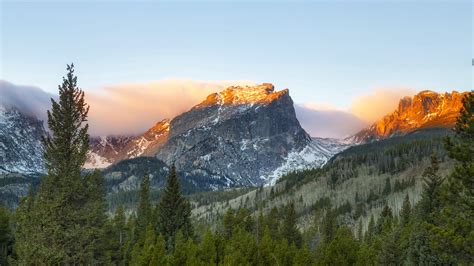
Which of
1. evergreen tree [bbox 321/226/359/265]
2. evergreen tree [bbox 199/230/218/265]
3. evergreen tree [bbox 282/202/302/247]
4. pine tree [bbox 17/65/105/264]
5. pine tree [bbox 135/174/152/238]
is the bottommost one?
evergreen tree [bbox 282/202/302/247]

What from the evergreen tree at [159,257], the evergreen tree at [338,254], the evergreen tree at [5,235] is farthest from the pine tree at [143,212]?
the evergreen tree at [338,254]

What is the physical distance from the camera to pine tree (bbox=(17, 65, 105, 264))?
27703 mm

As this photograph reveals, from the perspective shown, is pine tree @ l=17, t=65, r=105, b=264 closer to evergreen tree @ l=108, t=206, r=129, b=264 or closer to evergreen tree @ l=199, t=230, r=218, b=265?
evergreen tree @ l=199, t=230, r=218, b=265

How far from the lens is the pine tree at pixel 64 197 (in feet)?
90.9

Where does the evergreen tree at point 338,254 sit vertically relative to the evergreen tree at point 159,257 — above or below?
below

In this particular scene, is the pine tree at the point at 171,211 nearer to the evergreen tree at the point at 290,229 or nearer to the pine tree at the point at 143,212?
the pine tree at the point at 143,212

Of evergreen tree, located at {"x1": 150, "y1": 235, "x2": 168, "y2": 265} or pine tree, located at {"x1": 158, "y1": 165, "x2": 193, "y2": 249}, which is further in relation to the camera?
pine tree, located at {"x1": 158, "y1": 165, "x2": 193, "y2": 249}

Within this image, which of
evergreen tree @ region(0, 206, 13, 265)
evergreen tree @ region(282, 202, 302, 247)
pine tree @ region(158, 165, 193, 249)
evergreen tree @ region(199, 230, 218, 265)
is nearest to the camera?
evergreen tree @ region(199, 230, 218, 265)

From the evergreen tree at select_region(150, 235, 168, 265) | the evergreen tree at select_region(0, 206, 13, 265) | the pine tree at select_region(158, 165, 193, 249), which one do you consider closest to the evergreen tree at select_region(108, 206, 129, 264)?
the evergreen tree at select_region(0, 206, 13, 265)

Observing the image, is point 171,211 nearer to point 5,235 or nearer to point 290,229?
point 5,235

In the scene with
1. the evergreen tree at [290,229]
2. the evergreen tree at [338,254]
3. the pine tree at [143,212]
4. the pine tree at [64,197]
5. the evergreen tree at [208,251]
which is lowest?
the evergreen tree at [290,229]

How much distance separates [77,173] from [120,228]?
62319 mm

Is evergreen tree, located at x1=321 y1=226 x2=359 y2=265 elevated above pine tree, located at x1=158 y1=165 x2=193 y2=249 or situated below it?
below

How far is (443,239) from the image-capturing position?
3225cm
